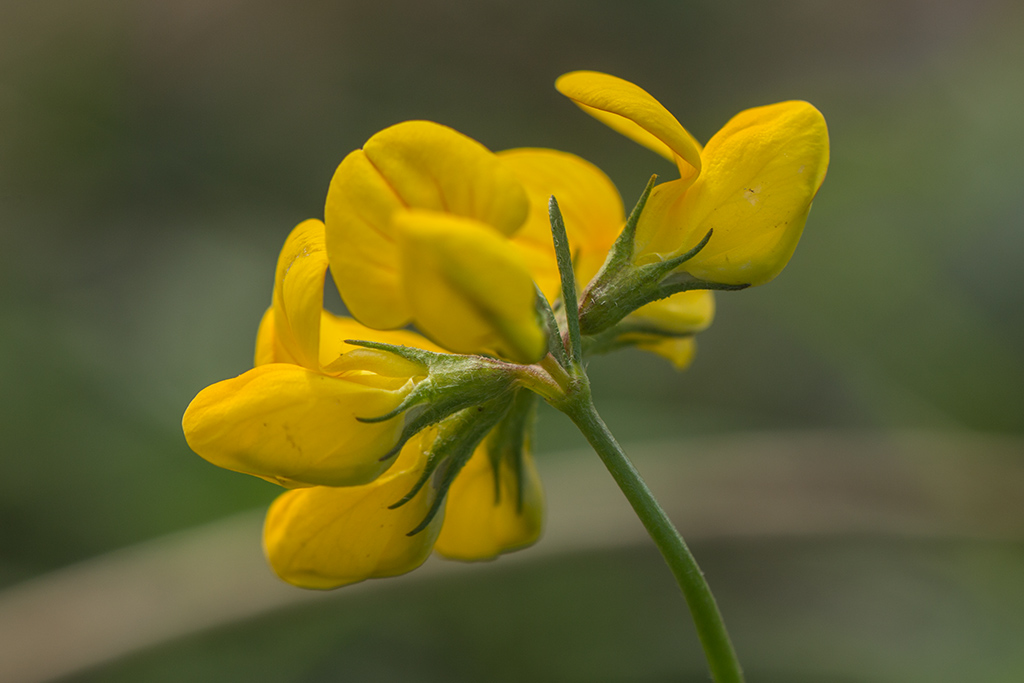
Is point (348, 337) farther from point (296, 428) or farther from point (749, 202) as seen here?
point (749, 202)

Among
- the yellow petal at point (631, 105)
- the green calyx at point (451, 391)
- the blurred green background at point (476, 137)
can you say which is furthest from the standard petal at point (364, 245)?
the blurred green background at point (476, 137)

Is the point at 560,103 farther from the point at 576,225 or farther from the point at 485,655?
the point at 576,225

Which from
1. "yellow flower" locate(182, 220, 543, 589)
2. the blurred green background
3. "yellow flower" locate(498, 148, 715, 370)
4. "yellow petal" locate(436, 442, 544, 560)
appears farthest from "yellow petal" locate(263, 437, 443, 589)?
the blurred green background

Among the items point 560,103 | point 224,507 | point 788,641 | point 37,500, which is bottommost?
point 788,641

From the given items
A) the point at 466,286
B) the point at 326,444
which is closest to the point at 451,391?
the point at 326,444

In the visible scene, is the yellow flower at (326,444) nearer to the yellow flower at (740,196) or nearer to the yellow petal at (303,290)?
the yellow petal at (303,290)

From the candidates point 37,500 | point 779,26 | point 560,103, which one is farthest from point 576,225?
point 779,26

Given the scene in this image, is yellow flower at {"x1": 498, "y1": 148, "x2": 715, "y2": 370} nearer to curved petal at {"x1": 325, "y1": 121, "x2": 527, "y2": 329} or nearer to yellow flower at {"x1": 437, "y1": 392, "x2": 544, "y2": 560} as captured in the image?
yellow flower at {"x1": 437, "y1": 392, "x2": 544, "y2": 560}
